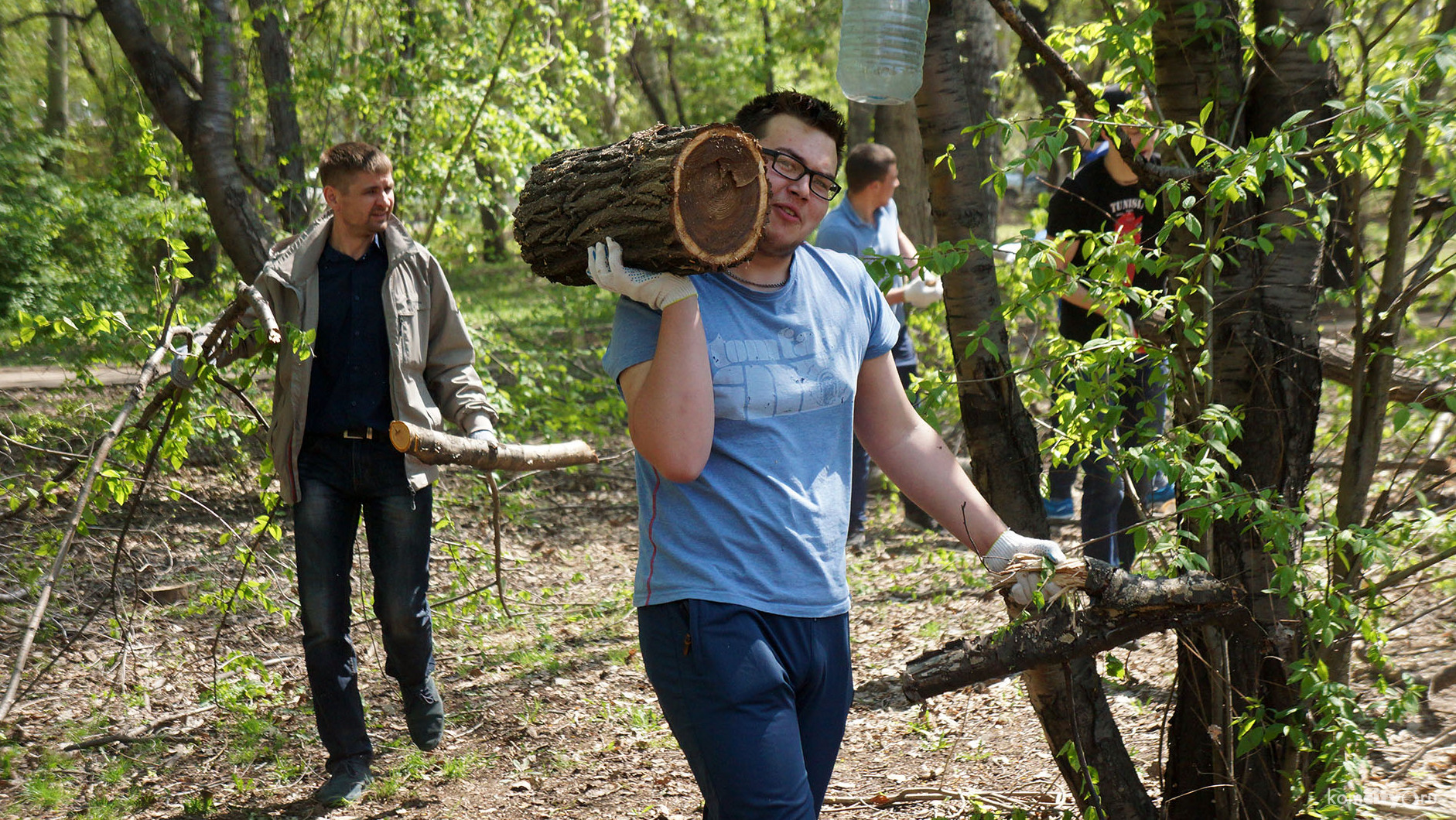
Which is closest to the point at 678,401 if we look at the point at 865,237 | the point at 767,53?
the point at 865,237

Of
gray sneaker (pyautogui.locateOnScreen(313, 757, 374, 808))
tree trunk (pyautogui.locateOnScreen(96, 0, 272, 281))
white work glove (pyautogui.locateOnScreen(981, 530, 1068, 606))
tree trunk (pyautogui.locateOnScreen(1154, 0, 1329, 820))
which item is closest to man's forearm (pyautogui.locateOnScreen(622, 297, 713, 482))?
white work glove (pyautogui.locateOnScreen(981, 530, 1068, 606))

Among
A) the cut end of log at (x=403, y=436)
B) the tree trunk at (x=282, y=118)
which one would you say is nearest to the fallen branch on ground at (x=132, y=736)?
the cut end of log at (x=403, y=436)

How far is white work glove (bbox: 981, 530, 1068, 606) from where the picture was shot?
2.21m

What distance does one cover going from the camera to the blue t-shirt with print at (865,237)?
20.2ft

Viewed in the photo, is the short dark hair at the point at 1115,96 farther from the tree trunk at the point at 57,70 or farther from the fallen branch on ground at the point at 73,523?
the tree trunk at the point at 57,70

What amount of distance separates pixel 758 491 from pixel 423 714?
8.43 ft

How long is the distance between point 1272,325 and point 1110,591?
904 mm

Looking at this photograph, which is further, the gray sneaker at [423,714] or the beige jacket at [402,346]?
the gray sneaker at [423,714]

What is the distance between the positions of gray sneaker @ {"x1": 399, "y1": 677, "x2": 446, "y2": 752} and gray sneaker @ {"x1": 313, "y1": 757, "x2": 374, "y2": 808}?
0.83 ft

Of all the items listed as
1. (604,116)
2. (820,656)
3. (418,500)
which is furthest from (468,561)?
(604,116)

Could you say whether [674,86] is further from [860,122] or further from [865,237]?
[865,237]

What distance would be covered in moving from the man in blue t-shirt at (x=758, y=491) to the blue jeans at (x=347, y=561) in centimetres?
194

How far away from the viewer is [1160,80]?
282 centimetres

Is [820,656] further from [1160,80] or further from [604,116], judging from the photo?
[604,116]
